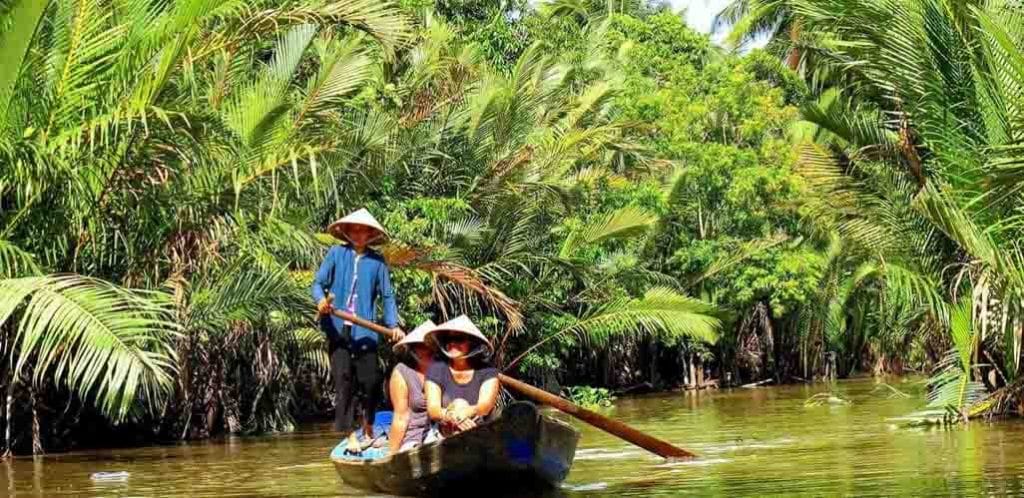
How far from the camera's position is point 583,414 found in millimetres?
11500

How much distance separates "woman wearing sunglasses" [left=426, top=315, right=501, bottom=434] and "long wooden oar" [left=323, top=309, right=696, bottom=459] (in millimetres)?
587

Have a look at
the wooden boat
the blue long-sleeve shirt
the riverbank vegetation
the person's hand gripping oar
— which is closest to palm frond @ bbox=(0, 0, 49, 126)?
the riverbank vegetation

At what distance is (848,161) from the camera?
17172 mm

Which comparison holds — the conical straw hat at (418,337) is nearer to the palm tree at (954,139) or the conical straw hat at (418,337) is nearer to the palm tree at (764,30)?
the palm tree at (954,139)

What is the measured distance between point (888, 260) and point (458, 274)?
20.3 ft

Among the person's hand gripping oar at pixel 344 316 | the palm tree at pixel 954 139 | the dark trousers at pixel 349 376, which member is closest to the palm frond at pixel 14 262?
the dark trousers at pixel 349 376

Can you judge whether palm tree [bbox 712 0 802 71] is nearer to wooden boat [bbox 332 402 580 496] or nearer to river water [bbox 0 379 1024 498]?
river water [bbox 0 379 1024 498]

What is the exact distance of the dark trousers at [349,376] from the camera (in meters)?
11.2

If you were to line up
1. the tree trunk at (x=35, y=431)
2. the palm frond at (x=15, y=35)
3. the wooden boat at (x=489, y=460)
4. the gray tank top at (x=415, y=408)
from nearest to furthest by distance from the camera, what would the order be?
the wooden boat at (x=489, y=460)
the gray tank top at (x=415, y=408)
the palm frond at (x=15, y=35)
the tree trunk at (x=35, y=431)

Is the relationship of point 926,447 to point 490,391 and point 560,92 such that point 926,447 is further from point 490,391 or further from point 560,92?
point 560,92

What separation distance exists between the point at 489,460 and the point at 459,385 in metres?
0.62

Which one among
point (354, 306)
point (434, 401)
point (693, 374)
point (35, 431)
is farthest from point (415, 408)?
point (693, 374)

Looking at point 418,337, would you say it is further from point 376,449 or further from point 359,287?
point 376,449

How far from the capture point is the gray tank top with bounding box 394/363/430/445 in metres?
10.6
